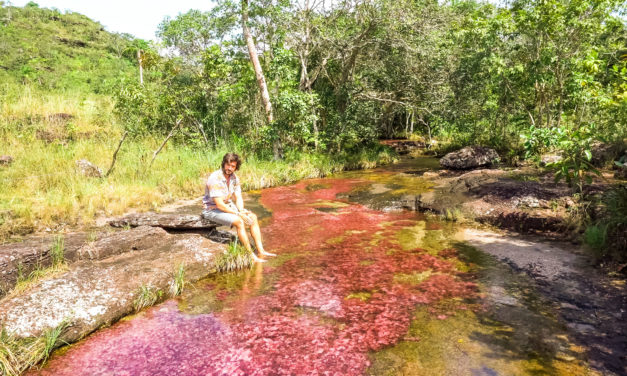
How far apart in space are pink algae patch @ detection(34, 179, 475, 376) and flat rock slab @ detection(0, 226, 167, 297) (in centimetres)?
167

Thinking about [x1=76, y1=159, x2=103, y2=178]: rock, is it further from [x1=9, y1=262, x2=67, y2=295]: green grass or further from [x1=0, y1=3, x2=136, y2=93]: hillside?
[x1=0, y1=3, x2=136, y2=93]: hillside

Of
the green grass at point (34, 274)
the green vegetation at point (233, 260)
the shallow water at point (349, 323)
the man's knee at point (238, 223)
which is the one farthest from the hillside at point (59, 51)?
the shallow water at point (349, 323)

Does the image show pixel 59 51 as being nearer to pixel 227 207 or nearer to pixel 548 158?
pixel 227 207

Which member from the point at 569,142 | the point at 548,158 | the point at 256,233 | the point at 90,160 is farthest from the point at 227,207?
the point at 548,158

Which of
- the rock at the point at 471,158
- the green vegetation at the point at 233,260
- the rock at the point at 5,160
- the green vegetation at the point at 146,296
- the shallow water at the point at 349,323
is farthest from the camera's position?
the rock at the point at 471,158

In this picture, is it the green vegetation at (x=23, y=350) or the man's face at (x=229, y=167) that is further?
the man's face at (x=229, y=167)

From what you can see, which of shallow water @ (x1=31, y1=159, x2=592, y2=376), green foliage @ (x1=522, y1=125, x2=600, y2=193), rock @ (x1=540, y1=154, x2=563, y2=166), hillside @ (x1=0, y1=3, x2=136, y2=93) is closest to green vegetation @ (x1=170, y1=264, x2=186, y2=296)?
shallow water @ (x1=31, y1=159, x2=592, y2=376)

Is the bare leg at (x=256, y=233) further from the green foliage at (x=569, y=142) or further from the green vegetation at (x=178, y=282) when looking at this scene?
the green foliage at (x=569, y=142)

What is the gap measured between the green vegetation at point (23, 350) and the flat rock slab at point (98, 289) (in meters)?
0.08

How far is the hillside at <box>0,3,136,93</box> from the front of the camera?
24.3 meters

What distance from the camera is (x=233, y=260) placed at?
19.0 feet

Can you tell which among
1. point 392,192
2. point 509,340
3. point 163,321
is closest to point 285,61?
point 392,192

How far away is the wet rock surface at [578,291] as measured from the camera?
11.3 ft

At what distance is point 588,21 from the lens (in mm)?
11164
